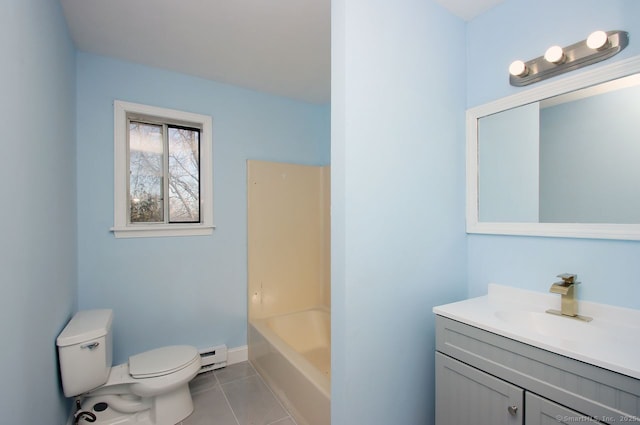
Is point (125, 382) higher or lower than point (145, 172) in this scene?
lower

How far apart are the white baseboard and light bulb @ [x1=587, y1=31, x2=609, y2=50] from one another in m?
3.12

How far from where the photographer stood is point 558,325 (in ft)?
4.10

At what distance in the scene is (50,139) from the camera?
4.74ft

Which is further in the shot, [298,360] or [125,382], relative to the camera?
[298,360]

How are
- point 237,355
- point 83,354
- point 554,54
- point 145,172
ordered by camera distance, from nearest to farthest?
1. point 554,54
2. point 83,354
3. point 145,172
4. point 237,355

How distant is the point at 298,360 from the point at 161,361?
94 cm

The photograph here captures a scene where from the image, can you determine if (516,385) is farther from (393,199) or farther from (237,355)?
(237,355)

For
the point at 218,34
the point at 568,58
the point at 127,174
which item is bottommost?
the point at 127,174

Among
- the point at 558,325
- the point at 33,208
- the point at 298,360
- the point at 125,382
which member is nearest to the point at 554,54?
the point at 558,325

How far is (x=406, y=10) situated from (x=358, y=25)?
0.40 m

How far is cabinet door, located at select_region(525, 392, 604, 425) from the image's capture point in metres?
0.92

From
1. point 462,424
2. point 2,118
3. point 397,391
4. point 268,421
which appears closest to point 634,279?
point 462,424

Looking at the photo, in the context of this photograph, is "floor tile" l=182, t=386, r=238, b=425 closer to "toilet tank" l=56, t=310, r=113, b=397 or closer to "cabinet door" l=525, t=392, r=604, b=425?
"toilet tank" l=56, t=310, r=113, b=397

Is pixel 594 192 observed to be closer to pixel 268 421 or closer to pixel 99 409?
pixel 268 421
